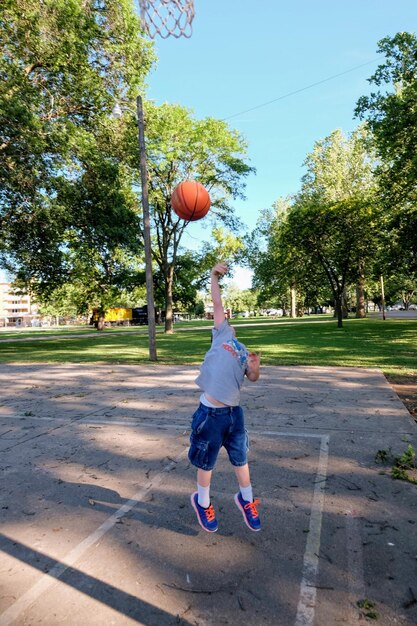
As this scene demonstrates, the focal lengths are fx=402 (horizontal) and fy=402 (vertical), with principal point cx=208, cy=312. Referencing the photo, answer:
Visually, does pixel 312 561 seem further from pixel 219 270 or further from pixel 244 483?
pixel 219 270

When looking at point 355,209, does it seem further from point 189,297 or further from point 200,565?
point 200,565

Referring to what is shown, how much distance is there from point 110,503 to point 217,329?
6.22 ft

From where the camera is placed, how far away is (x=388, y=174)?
25.1 meters

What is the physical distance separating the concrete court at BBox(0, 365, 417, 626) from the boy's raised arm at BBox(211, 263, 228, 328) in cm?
171

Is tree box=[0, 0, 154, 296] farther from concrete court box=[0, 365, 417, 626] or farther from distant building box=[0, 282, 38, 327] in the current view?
distant building box=[0, 282, 38, 327]

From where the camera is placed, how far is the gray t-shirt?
3.19m

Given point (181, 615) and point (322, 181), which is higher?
point (322, 181)

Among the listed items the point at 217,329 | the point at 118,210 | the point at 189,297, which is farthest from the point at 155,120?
the point at 217,329

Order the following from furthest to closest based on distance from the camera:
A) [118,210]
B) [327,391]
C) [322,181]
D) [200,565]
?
[322,181] → [118,210] → [327,391] → [200,565]

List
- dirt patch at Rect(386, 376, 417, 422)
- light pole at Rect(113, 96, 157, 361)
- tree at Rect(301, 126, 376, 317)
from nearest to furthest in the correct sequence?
dirt patch at Rect(386, 376, 417, 422), light pole at Rect(113, 96, 157, 361), tree at Rect(301, 126, 376, 317)

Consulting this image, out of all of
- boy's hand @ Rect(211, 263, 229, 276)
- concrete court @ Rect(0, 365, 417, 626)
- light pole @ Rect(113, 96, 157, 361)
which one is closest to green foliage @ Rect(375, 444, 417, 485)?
concrete court @ Rect(0, 365, 417, 626)

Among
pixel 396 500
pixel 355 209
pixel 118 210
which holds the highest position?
pixel 355 209

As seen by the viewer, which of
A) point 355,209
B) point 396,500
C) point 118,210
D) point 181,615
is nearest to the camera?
point 181,615

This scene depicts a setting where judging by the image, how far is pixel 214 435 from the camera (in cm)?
321
